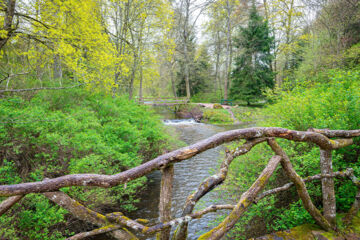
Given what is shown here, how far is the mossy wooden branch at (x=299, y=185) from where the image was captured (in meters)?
1.78

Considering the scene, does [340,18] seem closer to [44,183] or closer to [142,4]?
[142,4]

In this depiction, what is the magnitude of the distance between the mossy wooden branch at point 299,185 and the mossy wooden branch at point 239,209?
90mm

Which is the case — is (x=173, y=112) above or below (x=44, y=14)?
below

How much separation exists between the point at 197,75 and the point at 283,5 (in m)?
13.1

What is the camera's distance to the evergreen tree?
2122cm

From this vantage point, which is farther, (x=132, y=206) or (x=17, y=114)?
(x=132, y=206)

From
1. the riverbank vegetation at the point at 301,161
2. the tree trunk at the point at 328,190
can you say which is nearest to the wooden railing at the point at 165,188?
the tree trunk at the point at 328,190

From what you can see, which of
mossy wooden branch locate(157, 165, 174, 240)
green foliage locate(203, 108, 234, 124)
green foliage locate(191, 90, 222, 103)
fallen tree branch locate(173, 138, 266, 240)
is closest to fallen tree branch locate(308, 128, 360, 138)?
fallen tree branch locate(173, 138, 266, 240)

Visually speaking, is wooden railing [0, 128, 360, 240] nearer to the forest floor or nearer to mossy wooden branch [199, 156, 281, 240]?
mossy wooden branch [199, 156, 281, 240]

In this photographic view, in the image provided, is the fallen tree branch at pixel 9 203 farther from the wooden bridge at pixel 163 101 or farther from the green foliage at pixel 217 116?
the wooden bridge at pixel 163 101

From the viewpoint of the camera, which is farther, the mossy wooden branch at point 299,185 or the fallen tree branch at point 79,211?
the mossy wooden branch at point 299,185

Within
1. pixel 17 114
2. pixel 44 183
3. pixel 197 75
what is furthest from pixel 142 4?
pixel 197 75

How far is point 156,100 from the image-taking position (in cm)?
2331

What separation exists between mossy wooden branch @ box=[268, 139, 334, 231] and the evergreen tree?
21195 millimetres
